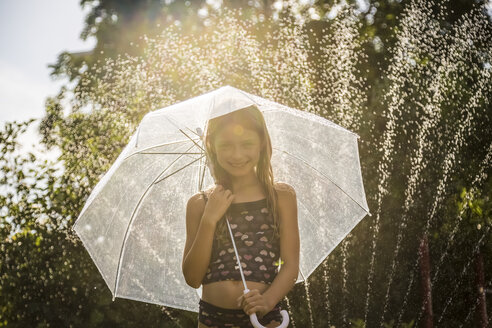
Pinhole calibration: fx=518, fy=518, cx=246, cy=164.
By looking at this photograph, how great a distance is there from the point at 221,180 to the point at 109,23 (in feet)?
46.6

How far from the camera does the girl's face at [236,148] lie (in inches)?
87.6

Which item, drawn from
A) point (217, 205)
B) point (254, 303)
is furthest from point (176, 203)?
point (254, 303)

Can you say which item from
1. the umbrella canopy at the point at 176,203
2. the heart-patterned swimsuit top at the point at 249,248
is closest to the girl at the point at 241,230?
the heart-patterned swimsuit top at the point at 249,248

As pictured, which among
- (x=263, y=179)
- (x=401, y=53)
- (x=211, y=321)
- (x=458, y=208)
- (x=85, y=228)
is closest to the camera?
(x=211, y=321)

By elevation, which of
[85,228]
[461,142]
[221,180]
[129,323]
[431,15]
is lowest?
[129,323]

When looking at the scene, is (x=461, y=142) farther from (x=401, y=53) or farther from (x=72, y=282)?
(x=72, y=282)

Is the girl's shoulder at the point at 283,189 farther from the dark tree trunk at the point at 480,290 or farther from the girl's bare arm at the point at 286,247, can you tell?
the dark tree trunk at the point at 480,290

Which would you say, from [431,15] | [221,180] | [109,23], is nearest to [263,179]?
[221,180]

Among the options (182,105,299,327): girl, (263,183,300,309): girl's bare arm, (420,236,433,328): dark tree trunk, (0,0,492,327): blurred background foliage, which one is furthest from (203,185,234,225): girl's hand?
(420,236,433,328): dark tree trunk

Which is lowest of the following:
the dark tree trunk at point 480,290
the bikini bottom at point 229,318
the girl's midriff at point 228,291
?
the dark tree trunk at point 480,290

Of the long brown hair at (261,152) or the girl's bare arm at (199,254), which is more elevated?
the long brown hair at (261,152)

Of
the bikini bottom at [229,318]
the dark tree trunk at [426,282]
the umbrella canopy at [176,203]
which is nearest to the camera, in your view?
the bikini bottom at [229,318]

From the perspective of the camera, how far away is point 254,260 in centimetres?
211

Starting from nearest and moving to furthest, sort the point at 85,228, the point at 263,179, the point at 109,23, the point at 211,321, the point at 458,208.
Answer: the point at 211,321, the point at 263,179, the point at 85,228, the point at 458,208, the point at 109,23
